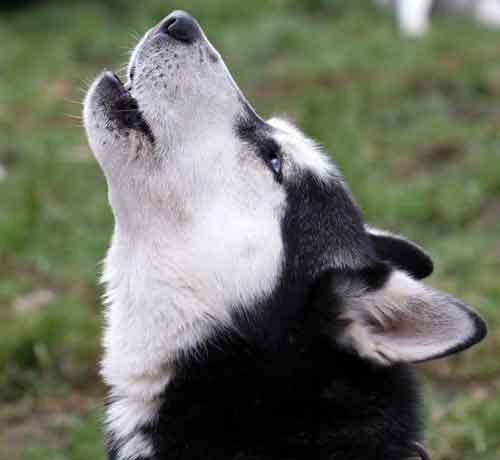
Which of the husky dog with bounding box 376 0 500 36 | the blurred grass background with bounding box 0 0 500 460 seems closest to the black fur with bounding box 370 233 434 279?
the blurred grass background with bounding box 0 0 500 460

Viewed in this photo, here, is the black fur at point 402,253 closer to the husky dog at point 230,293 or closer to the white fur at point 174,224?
the husky dog at point 230,293

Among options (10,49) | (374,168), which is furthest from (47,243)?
(10,49)

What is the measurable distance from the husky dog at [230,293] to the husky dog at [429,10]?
7.35m

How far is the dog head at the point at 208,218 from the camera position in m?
3.40

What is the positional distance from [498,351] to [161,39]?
2.50m

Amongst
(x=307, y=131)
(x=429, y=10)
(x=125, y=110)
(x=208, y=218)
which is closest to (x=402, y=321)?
(x=208, y=218)

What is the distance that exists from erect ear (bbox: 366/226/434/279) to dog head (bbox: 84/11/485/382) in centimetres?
22

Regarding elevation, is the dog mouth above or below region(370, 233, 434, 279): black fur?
above

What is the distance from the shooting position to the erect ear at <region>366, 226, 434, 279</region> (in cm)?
384

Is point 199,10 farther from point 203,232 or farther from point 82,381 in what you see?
point 203,232

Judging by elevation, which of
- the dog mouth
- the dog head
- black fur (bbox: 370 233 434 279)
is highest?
the dog mouth

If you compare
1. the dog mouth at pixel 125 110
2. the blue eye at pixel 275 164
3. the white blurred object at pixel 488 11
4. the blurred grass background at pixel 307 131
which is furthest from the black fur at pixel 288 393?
the white blurred object at pixel 488 11

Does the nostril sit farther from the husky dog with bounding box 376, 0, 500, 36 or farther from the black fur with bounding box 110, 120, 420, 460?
the husky dog with bounding box 376, 0, 500, 36

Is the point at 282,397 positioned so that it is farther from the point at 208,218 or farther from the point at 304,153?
the point at 304,153
